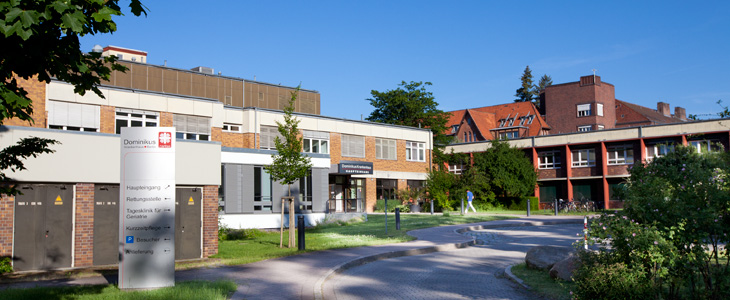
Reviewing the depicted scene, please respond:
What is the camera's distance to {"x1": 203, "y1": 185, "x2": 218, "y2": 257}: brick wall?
677 inches

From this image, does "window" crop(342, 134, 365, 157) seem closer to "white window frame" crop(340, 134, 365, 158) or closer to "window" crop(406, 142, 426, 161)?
"white window frame" crop(340, 134, 365, 158)

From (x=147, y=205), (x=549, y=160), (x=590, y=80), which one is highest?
(x=590, y=80)

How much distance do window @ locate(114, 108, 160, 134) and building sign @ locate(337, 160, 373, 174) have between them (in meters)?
13.8

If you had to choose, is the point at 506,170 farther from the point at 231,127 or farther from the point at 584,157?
the point at 231,127

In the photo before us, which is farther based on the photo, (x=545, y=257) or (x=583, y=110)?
(x=583, y=110)

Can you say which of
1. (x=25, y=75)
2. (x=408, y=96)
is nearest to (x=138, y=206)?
(x=25, y=75)

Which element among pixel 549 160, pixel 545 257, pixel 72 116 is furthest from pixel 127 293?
pixel 549 160

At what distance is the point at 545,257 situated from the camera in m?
13.1

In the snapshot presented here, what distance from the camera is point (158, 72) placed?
46844mm

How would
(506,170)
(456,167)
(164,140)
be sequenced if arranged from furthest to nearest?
(456,167)
(506,170)
(164,140)

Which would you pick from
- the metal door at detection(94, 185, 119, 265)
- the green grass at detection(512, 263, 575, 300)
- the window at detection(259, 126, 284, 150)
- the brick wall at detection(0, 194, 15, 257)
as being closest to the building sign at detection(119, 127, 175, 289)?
the metal door at detection(94, 185, 119, 265)

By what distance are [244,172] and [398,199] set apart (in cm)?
2116

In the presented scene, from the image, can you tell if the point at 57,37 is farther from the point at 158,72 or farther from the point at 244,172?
the point at 158,72

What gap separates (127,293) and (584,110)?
71.0 meters
